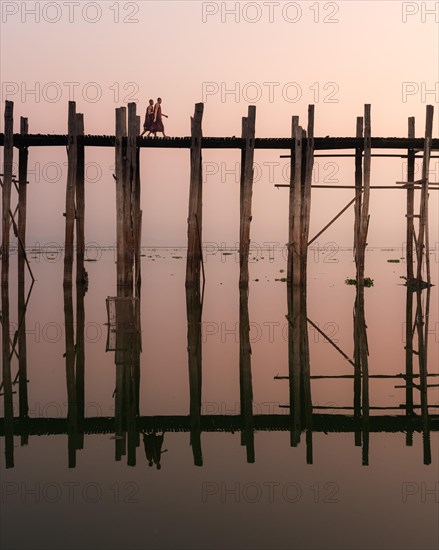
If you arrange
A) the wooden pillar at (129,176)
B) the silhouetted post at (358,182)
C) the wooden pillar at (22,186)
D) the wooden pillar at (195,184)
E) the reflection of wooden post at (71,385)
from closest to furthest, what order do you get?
the reflection of wooden post at (71,385)
the wooden pillar at (129,176)
the wooden pillar at (195,184)
the silhouetted post at (358,182)
the wooden pillar at (22,186)

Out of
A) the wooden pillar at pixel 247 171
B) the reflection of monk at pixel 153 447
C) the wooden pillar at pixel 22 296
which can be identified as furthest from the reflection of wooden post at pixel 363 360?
the wooden pillar at pixel 247 171

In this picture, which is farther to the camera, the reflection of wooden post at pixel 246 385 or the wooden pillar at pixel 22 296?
the wooden pillar at pixel 22 296

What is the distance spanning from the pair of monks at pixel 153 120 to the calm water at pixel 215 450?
6.21 meters

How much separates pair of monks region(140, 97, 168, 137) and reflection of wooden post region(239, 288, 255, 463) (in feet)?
16.0

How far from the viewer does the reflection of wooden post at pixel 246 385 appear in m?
6.30

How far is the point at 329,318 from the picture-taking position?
14.3m

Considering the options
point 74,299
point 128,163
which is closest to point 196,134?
point 128,163

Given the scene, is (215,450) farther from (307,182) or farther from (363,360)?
(307,182)

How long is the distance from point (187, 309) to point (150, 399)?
7677 mm

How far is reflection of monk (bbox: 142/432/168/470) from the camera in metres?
5.72

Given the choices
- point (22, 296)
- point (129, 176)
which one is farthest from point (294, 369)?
point (22, 296)

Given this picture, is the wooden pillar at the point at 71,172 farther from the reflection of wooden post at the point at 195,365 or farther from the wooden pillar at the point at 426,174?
the wooden pillar at the point at 426,174

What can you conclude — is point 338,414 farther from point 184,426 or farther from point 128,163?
point 128,163

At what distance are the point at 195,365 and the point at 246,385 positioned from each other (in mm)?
1167
